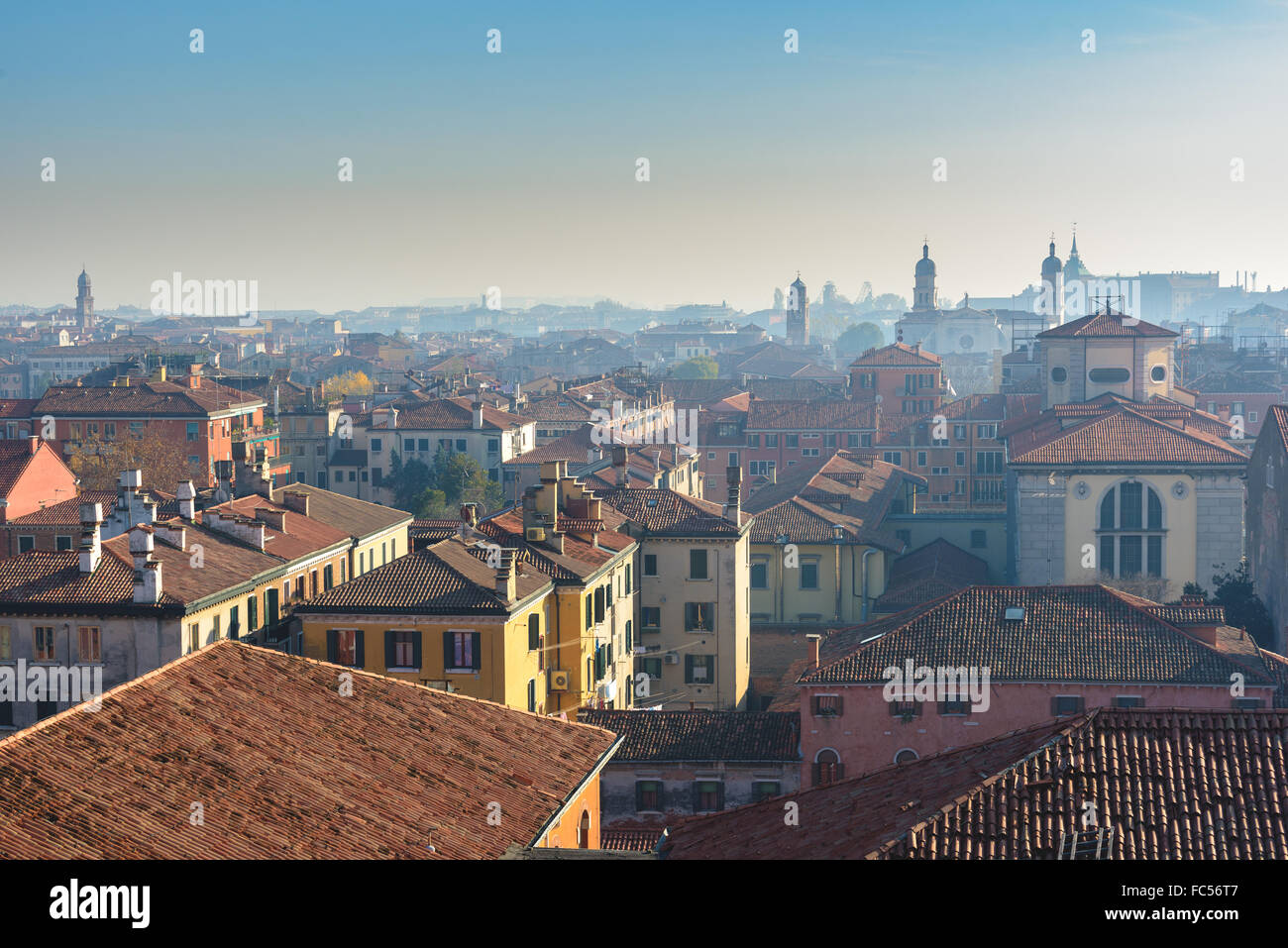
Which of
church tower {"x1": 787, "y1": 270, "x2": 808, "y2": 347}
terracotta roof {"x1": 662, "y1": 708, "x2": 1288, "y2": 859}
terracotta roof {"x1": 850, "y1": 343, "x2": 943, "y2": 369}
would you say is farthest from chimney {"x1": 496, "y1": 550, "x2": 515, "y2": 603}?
church tower {"x1": 787, "y1": 270, "x2": 808, "y2": 347}

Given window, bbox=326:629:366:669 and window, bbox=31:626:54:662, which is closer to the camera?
window, bbox=31:626:54:662

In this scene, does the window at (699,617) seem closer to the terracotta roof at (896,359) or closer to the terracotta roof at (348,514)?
the terracotta roof at (348,514)

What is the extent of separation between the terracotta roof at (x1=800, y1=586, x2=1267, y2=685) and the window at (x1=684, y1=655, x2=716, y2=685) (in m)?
6.88

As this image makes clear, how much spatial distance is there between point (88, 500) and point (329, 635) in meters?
19.1

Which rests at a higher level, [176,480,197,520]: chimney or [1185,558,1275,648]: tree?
[176,480,197,520]: chimney

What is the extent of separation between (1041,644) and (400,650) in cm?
1210

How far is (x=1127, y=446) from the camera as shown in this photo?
158ft

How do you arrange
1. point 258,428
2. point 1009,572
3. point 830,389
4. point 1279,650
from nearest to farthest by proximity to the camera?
point 1279,650 < point 1009,572 < point 258,428 < point 830,389

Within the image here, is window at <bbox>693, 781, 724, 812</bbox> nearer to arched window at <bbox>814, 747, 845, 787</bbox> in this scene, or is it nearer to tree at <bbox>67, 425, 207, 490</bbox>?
arched window at <bbox>814, 747, 845, 787</bbox>

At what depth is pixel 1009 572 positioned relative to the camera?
52.4 m

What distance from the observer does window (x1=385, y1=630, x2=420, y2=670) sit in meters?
27.6

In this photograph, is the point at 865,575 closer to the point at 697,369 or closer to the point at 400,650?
the point at 400,650
